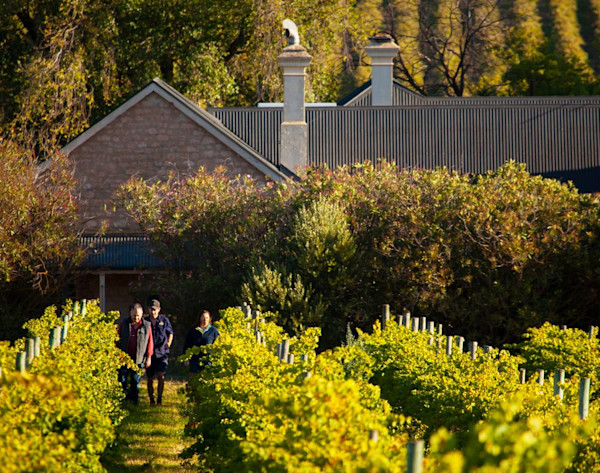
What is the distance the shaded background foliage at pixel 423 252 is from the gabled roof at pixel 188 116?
4856 mm

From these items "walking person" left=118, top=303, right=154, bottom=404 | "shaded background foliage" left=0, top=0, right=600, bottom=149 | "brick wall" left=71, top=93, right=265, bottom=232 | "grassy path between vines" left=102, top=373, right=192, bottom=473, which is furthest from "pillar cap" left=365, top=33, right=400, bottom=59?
"walking person" left=118, top=303, right=154, bottom=404

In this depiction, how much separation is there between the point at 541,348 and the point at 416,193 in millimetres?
7035

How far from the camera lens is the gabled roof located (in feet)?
81.0

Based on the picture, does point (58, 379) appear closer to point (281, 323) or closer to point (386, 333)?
point (386, 333)

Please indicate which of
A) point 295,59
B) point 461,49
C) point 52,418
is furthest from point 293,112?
point 461,49

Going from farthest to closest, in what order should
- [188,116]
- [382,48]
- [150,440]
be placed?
1. [382,48]
2. [188,116]
3. [150,440]

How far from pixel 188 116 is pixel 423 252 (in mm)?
8535

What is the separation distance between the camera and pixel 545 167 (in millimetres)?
27625

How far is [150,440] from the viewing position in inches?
485

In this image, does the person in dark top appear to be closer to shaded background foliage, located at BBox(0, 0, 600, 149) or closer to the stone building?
the stone building

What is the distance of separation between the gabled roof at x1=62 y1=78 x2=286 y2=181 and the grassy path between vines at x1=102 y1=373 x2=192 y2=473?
385 inches

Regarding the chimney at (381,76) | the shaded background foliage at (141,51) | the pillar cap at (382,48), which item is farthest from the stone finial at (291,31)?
the chimney at (381,76)

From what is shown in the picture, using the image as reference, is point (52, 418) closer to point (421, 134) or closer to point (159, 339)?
point (159, 339)

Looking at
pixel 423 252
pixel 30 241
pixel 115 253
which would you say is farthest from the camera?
pixel 115 253
